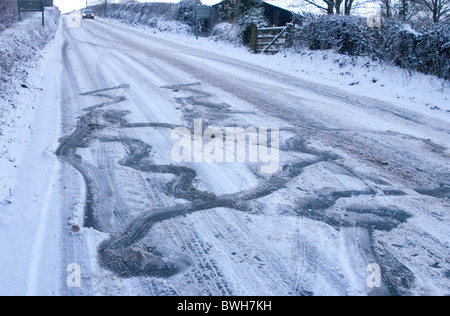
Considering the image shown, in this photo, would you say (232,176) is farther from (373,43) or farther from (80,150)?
(373,43)

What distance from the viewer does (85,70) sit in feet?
31.6

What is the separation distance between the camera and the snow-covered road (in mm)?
2309

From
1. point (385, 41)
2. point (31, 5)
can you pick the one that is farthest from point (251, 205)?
point (31, 5)

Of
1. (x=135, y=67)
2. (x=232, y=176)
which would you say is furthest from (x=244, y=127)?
(x=135, y=67)

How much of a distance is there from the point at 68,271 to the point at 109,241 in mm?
384

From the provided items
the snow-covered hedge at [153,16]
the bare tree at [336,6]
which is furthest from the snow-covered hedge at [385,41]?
the snow-covered hedge at [153,16]
